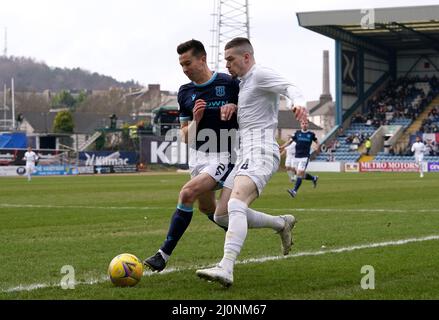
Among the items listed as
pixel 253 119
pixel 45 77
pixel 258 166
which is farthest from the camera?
pixel 45 77

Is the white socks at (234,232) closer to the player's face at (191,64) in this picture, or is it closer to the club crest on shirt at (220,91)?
the club crest on shirt at (220,91)

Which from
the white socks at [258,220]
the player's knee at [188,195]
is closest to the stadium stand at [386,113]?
the white socks at [258,220]

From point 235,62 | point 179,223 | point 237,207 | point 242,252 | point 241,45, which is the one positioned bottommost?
point 242,252

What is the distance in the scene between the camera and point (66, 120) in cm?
8856

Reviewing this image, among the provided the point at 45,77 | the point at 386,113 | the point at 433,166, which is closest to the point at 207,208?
the point at 433,166

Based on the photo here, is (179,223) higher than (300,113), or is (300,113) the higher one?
(300,113)

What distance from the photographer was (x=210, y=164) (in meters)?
8.43

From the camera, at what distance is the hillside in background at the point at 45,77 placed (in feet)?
512

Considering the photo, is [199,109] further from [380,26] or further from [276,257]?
[380,26]

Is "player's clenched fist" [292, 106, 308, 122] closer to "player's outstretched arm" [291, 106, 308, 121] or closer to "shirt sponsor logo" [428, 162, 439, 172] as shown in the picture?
"player's outstretched arm" [291, 106, 308, 121]

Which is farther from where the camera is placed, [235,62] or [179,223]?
[179,223]

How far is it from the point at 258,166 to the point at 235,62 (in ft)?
3.41
